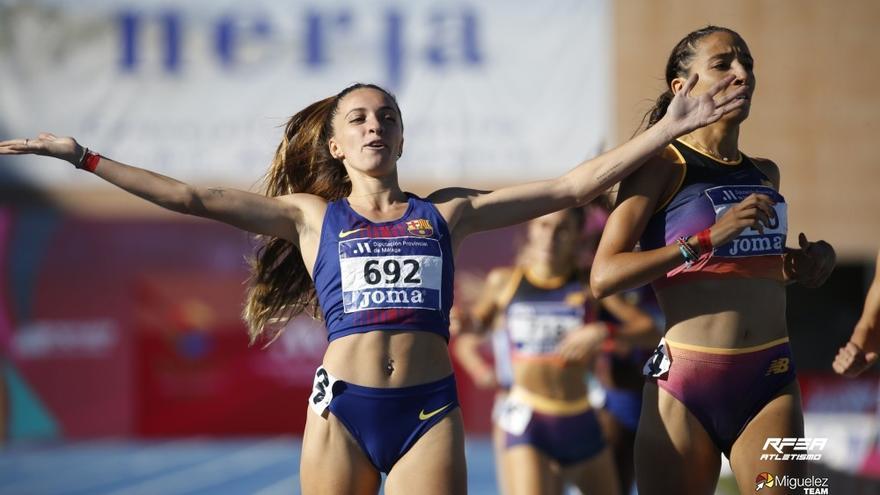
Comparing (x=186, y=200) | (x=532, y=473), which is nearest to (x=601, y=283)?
(x=186, y=200)

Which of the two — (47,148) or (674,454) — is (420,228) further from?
(47,148)

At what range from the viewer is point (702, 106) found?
13.6 feet

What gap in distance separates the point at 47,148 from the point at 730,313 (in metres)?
2.54

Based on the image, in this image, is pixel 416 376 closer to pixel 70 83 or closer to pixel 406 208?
pixel 406 208

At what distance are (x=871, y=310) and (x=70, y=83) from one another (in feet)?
48.7

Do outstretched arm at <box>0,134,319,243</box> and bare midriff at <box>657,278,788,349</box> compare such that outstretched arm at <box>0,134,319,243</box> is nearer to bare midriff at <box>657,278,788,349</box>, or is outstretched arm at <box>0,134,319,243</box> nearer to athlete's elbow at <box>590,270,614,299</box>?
athlete's elbow at <box>590,270,614,299</box>

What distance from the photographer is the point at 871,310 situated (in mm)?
4672

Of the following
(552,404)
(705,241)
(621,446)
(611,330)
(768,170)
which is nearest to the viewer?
(705,241)

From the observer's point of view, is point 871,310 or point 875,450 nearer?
point 871,310

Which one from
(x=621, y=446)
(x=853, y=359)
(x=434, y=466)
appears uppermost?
(x=853, y=359)

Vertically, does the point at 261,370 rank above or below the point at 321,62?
below

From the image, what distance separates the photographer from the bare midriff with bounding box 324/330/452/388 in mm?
4133

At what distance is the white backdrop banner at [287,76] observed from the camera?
17094mm

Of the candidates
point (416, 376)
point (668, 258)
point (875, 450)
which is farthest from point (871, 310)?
point (875, 450)
